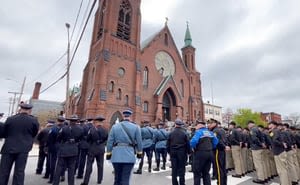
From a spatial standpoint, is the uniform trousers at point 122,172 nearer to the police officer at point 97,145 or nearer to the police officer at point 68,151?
the police officer at point 68,151

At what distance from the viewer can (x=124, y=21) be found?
29.2m

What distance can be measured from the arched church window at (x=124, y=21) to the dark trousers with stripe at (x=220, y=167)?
24.5 metres

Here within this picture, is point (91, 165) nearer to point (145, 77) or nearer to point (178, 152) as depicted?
point (178, 152)

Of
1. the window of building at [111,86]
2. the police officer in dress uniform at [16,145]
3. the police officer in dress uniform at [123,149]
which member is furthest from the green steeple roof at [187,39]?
the police officer in dress uniform at [16,145]

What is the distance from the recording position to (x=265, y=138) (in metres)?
8.20

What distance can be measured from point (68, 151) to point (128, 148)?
2396 millimetres

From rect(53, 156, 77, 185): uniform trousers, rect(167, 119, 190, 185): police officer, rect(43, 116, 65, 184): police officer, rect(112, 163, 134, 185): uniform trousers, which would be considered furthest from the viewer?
rect(43, 116, 65, 184): police officer

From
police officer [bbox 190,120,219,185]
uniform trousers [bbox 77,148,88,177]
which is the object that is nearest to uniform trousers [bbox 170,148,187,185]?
police officer [bbox 190,120,219,185]

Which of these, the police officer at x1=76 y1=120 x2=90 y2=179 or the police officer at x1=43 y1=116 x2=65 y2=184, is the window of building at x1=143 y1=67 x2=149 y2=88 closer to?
the police officer at x1=76 y1=120 x2=90 y2=179

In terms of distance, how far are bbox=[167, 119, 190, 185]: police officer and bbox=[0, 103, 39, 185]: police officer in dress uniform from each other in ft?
13.2

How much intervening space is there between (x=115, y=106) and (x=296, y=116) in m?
78.2

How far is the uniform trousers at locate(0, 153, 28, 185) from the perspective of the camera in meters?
4.52

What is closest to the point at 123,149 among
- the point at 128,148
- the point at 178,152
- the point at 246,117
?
the point at 128,148

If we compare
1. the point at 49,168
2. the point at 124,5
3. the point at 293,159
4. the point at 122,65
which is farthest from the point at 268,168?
the point at 124,5
